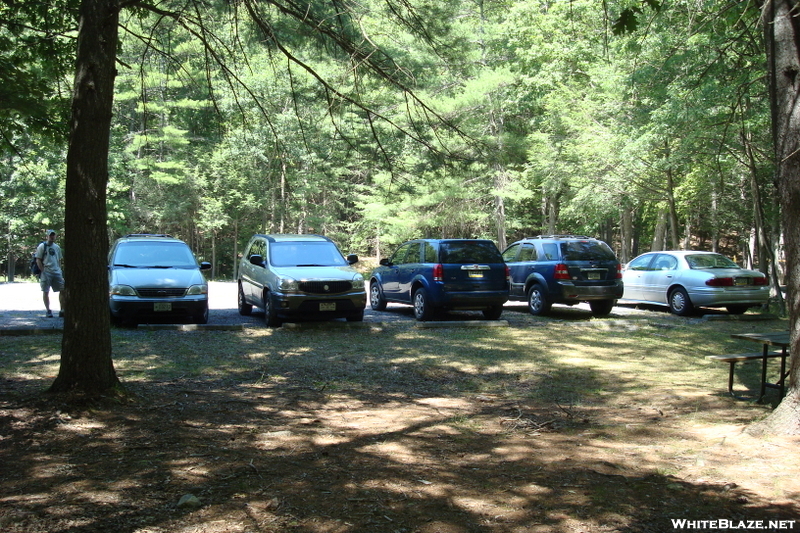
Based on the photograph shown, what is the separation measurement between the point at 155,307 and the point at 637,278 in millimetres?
11955

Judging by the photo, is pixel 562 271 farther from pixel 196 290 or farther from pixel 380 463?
pixel 380 463

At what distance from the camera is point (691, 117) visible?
16500mm

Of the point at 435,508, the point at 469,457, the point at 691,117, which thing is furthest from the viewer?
the point at 691,117

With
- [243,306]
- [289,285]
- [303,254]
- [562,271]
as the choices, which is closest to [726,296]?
[562,271]

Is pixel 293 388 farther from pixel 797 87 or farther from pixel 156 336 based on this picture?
pixel 797 87

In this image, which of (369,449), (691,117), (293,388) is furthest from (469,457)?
(691,117)

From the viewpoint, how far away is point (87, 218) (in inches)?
238

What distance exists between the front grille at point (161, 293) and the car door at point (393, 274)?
5.16 m

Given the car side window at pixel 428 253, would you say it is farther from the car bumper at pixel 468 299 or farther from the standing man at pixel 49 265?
the standing man at pixel 49 265

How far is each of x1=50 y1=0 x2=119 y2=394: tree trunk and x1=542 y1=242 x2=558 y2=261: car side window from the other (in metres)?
10.9

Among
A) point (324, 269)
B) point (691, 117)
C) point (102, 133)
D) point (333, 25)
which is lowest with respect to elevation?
point (324, 269)

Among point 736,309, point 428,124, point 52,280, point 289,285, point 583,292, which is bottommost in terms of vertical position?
point 736,309

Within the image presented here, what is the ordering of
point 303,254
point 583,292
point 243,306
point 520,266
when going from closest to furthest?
1. point 303,254
2. point 583,292
3. point 243,306
4. point 520,266

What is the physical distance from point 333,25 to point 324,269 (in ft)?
21.1
